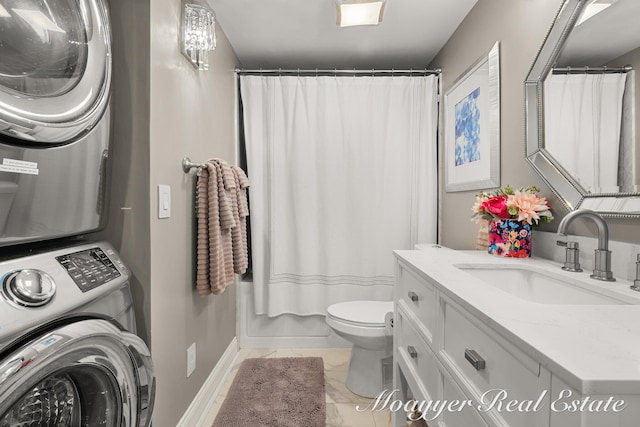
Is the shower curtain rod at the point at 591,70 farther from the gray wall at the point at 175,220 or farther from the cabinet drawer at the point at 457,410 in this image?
the gray wall at the point at 175,220

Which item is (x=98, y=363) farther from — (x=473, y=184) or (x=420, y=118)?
(x=420, y=118)

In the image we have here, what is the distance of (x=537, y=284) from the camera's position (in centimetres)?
119

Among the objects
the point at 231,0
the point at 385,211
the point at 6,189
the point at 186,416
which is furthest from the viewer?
the point at 385,211

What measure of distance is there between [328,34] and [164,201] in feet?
5.29

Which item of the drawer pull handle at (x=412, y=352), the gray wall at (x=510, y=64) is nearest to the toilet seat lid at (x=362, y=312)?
the drawer pull handle at (x=412, y=352)

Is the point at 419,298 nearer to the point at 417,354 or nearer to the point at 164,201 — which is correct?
the point at 417,354

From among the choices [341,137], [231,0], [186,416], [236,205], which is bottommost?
[186,416]

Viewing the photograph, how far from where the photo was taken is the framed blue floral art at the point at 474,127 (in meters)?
1.73

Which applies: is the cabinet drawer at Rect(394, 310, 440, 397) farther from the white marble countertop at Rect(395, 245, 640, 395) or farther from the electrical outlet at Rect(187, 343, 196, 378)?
the electrical outlet at Rect(187, 343, 196, 378)

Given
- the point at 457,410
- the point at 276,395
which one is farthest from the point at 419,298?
the point at 276,395

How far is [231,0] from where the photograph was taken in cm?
188

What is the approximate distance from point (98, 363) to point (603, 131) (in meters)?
1.60

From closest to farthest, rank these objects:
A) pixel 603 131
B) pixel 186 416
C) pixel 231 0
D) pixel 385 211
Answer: pixel 603 131 < pixel 186 416 < pixel 231 0 < pixel 385 211

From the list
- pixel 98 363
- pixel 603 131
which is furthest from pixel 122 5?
pixel 603 131
